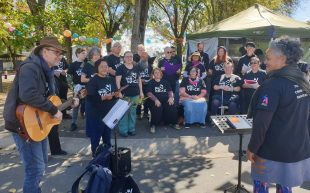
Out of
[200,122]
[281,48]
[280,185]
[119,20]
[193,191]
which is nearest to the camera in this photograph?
[281,48]

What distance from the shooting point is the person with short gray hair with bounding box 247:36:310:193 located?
9.29ft

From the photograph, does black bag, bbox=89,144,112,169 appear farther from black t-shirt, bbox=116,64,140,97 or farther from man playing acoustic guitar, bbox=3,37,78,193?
black t-shirt, bbox=116,64,140,97

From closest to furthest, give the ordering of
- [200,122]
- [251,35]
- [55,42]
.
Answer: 1. [55,42]
2. [200,122]
3. [251,35]

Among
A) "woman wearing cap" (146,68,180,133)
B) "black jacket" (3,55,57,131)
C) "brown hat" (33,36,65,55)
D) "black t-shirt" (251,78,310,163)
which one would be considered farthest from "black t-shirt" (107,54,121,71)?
"black t-shirt" (251,78,310,163)

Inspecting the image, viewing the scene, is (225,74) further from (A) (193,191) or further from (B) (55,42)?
(B) (55,42)

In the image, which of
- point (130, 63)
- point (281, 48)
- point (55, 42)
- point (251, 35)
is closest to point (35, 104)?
point (55, 42)

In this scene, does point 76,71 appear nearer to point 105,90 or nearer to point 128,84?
point 128,84

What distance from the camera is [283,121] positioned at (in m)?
2.88

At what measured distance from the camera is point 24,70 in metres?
3.32

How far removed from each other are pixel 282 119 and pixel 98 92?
335cm

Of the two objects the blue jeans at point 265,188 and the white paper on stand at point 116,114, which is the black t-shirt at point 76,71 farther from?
the blue jeans at point 265,188

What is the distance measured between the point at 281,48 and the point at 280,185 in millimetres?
1237

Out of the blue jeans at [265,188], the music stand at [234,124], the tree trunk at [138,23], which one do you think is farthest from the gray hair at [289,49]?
the tree trunk at [138,23]

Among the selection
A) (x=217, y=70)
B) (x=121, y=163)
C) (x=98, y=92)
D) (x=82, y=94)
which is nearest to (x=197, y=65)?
(x=217, y=70)
